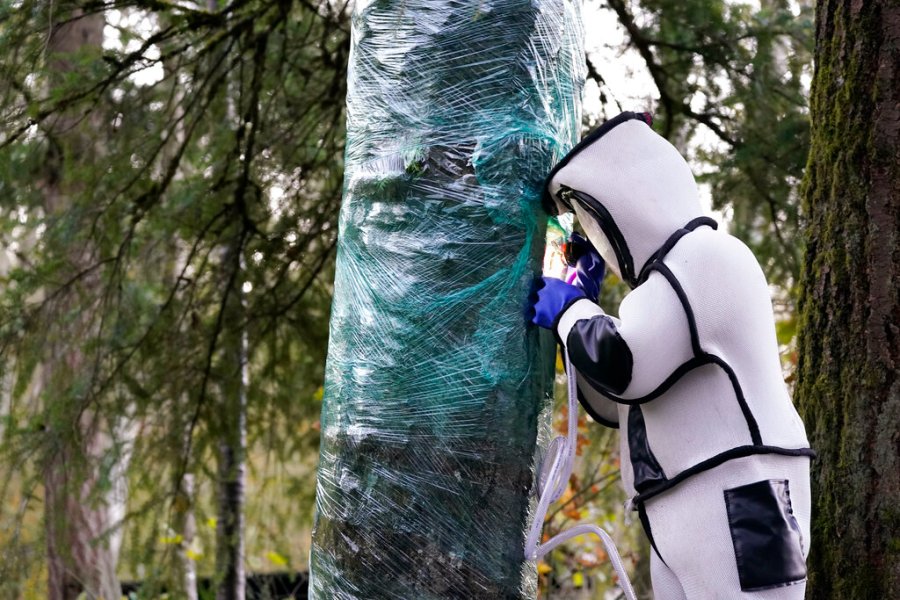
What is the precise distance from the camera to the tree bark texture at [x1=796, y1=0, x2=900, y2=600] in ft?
9.50

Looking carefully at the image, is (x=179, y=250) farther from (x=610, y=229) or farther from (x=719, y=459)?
(x=719, y=459)

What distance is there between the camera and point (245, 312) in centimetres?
508

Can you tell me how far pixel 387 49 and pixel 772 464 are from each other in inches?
50.1

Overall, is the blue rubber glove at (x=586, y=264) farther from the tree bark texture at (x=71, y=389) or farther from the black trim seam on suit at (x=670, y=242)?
the tree bark texture at (x=71, y=389)

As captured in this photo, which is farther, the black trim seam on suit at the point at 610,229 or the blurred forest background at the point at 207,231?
the blurred forest background at the point at 207,231

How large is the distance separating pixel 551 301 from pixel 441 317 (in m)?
0.25

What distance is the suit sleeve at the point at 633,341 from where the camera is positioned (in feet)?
7.07

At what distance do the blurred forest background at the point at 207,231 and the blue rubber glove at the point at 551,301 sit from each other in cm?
269

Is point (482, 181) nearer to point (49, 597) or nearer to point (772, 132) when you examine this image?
point (772, 132)

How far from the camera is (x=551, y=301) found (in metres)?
2.23

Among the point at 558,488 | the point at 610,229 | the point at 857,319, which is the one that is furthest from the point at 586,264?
the point at 857,319

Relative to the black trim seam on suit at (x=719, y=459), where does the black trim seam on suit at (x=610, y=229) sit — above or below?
above

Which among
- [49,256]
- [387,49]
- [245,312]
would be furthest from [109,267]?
[387,49]

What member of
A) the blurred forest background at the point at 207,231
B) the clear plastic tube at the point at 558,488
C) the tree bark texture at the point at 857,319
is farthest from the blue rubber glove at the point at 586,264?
the blurred forest background at the point at 207,231
